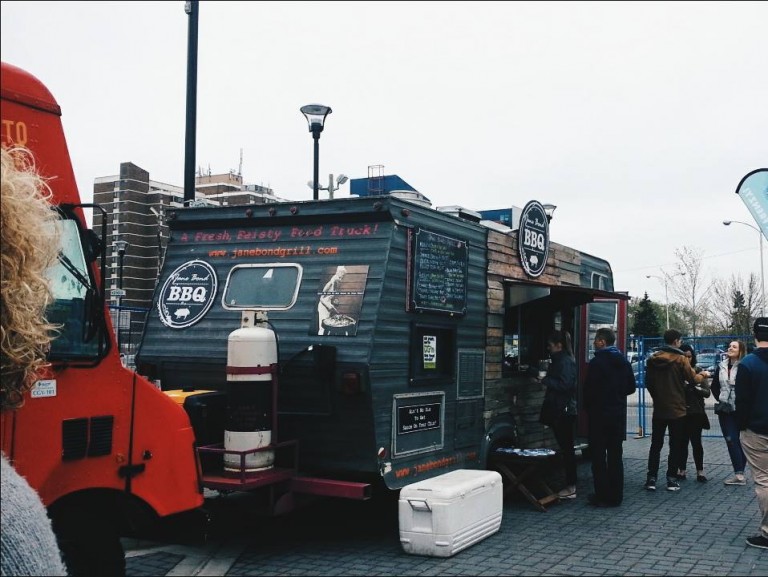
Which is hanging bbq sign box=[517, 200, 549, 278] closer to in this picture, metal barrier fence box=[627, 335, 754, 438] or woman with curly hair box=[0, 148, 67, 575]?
metal barrier fence box=[627, 335, 754, 438]

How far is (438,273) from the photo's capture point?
281 inches

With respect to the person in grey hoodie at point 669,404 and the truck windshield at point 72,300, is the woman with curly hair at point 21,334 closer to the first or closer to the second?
the truck windshield at point 72,300

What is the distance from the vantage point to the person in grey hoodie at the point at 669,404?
30.5 feet

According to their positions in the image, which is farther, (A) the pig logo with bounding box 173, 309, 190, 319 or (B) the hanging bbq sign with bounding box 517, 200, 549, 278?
(B) the hanging bbq sign with bounding box 517, 200, 549, 278

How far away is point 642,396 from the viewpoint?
14.9 meters

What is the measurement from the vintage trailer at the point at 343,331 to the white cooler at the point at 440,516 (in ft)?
0.83

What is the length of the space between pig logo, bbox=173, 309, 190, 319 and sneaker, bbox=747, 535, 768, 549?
5226 mm

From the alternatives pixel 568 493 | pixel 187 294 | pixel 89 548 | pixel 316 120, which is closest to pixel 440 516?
pixel 89 548

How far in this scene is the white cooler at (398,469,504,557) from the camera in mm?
6195

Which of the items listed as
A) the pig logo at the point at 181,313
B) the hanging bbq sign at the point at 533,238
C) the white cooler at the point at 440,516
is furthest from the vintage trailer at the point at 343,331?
the hanging bbq sign at the point at 533,238

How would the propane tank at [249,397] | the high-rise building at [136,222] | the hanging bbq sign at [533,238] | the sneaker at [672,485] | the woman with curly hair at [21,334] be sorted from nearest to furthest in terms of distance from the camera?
the woman with curly hair at [21,334]
the propane tank at [249,397]
the hanging bbq sign at [533,238]
the sneaker at [672,485]
the high-rise building at [136,222]

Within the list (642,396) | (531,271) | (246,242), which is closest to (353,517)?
(246,242)

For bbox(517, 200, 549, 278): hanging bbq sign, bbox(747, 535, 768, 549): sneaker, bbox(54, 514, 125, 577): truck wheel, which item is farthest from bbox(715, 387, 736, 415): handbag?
bbox(54, 514, 125, 577): truck wheel

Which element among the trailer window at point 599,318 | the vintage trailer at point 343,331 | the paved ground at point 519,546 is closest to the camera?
the paved ground at point 519,546
